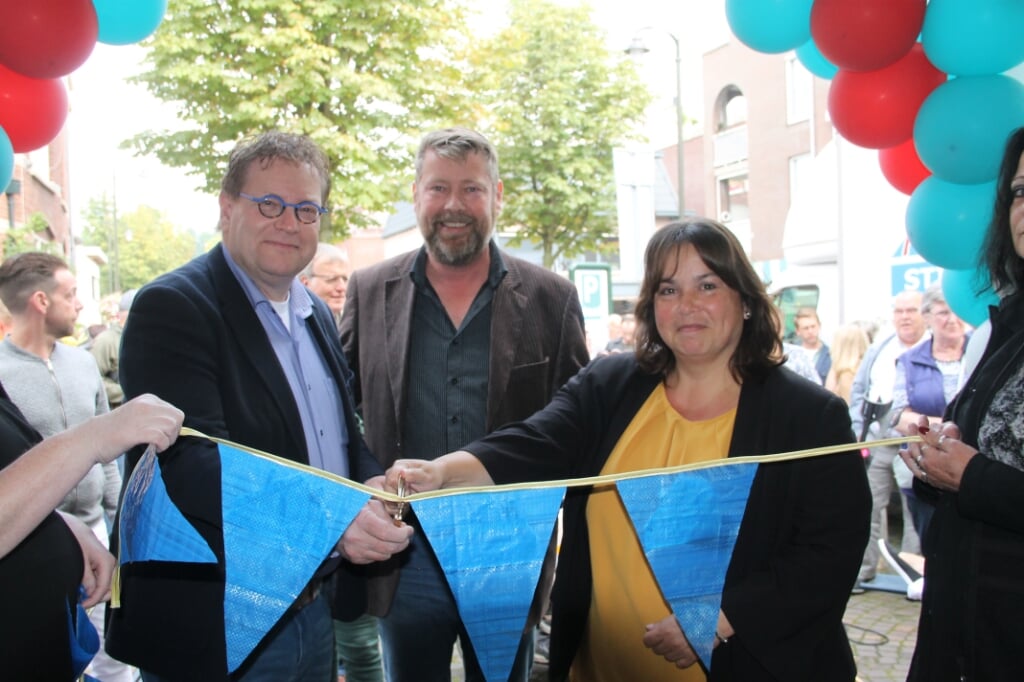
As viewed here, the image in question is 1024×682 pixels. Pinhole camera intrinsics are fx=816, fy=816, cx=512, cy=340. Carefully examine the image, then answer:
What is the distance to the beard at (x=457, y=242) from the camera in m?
3.19

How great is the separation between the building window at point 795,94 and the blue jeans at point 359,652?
1029 inches

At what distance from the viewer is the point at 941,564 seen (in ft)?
7.96

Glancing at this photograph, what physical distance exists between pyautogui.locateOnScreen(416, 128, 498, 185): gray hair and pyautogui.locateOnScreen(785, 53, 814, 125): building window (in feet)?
84.6

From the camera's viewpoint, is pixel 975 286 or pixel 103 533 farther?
pixel 103 533

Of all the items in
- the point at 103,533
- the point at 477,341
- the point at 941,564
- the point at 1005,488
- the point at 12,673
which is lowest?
the point at 103,533

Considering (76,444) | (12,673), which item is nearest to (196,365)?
(76,444)

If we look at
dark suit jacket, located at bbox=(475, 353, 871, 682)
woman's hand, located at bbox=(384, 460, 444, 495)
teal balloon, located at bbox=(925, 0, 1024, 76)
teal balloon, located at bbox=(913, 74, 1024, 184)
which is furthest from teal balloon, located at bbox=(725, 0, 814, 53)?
woman's hand, located at bbox=(384, 460, 444, 495)

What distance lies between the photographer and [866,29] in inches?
148

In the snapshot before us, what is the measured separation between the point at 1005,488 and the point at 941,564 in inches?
16.3

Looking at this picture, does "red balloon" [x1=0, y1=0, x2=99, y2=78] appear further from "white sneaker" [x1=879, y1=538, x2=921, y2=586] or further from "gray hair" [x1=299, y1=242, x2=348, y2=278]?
"white sneaker" [x1=879, y1=538, x2=921, y2=586]

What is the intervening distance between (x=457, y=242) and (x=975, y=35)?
8.23 feet

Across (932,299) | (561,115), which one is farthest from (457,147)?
(561,115)

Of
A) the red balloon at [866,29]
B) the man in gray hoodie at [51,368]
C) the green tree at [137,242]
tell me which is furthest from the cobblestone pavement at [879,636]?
the green tree at [137,242]

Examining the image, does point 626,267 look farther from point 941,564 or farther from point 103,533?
point 941,564
